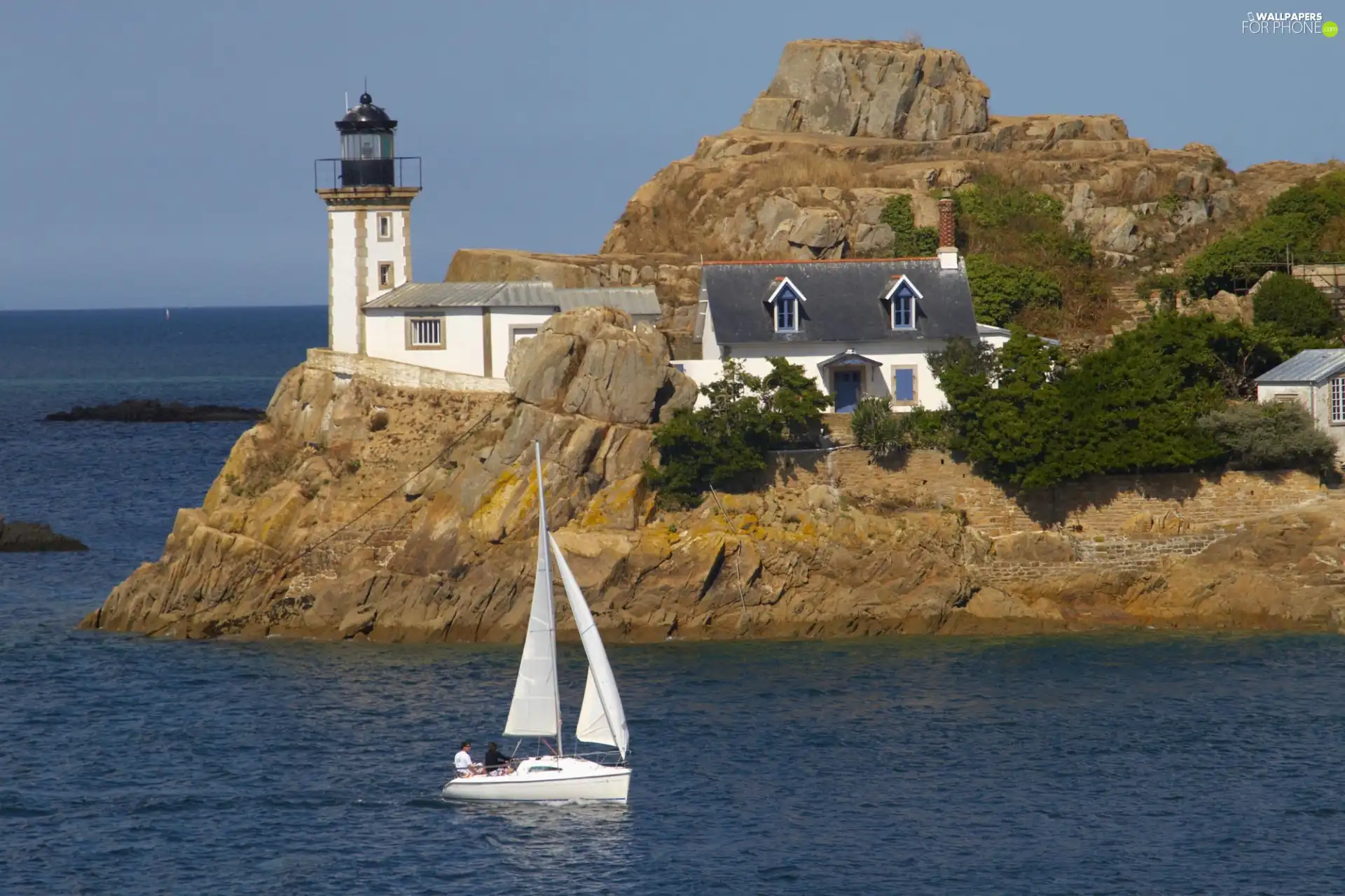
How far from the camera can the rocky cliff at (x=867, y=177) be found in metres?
70.8

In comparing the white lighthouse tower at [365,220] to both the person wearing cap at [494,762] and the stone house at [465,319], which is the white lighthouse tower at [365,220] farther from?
the person wearing cap at [494,762]

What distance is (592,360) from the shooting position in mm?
56281

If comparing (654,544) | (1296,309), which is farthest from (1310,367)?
(654,544)

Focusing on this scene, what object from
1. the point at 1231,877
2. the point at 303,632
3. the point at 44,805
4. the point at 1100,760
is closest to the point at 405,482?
the point at 303,632

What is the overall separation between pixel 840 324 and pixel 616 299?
276 inches

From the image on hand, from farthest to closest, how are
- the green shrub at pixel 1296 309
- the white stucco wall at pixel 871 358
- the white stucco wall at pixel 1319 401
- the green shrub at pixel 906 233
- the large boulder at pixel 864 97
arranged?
the large boulder at pixel 864 97
the green shrub at pixel 906 233
the green shrub at pixel 1296 309
the white stucco wall at pixel 871 358
the white stucco wall at pixel 1319 401

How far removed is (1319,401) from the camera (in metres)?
56.9

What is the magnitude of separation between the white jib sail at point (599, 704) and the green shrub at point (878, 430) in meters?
16.9

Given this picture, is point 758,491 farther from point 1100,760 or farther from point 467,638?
point 1100,760

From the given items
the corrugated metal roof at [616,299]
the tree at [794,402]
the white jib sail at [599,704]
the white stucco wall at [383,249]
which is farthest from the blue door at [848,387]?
the white jib sail at [599,704]

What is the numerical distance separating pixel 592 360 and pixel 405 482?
20.1ft

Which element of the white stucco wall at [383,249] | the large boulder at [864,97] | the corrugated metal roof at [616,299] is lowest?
the corrugated metal roof at [616,299]

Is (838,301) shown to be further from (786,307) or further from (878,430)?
(878,430)

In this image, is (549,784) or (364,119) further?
(364,119)
